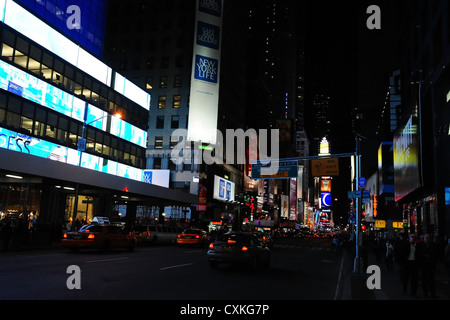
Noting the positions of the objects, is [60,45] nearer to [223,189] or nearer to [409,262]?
[409,262]

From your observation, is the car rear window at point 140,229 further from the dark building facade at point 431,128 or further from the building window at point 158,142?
the building window at point 158,142

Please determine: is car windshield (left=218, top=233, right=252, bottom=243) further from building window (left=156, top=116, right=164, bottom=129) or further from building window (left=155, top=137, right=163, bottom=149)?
building window (left=156, top=116, right=164, bottom=129)

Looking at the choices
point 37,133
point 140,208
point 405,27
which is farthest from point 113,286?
point 140,208

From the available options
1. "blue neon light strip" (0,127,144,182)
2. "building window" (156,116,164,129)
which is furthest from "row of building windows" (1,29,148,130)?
"building window" (156,116,164,129)

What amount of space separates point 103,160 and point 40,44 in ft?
48.8

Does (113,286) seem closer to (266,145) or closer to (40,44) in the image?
(40,44)

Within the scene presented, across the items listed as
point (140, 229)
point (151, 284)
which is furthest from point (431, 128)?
point (151, 284)

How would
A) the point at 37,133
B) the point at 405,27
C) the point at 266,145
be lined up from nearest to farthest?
the point at 37,133 < the point at 405,27 < the point at 266,145

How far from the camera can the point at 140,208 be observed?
6656 centimetres

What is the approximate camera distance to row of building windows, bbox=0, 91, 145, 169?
32750mm

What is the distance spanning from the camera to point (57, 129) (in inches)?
1528

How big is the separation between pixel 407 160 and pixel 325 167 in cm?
1963

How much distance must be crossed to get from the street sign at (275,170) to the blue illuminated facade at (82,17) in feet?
79.5

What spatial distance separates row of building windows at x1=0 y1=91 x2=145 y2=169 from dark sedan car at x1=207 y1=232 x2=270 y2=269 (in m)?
24.2
